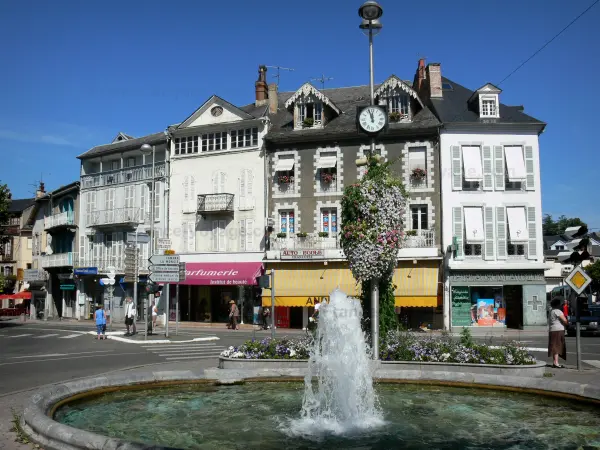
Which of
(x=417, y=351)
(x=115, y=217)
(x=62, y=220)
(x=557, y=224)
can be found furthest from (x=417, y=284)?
(x=557, y=224)

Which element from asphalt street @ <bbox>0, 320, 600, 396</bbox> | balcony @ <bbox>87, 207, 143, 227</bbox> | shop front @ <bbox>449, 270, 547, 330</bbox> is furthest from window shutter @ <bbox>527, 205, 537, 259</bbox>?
balcony @ <bbox>87, 207, 143, 227</bbox>

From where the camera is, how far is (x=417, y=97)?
33.6 metres

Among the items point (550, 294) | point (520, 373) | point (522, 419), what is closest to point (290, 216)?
point (520, 373)

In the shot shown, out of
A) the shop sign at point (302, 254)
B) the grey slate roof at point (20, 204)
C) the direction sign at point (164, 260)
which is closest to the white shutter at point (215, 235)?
the shop sign at point (302, 254)

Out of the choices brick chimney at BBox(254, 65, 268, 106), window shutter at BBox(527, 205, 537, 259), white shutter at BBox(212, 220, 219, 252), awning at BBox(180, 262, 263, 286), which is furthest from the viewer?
brick chimney at BBox(254, 65, 268, 106)

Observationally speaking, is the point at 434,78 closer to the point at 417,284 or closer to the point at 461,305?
the point at 417,284

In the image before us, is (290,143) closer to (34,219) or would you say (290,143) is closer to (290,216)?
(290,216)

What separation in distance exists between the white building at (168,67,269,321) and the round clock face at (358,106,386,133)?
20952mm

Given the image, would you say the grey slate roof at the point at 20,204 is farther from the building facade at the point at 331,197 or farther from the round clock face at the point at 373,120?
the round clock face at the point at 373,120

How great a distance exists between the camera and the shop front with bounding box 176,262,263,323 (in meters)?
34.6

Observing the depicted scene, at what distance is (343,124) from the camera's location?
34.7 meters

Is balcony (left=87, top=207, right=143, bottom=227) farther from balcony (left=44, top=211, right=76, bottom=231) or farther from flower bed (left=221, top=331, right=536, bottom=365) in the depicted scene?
flower bed (left=221, top=331, right=536, bottom=365)

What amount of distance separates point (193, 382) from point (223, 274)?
23778 millimetres

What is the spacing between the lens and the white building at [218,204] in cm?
3534
